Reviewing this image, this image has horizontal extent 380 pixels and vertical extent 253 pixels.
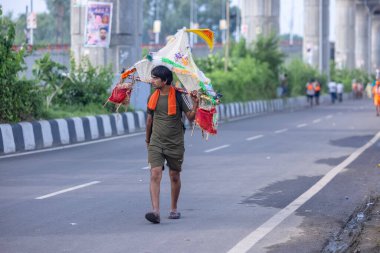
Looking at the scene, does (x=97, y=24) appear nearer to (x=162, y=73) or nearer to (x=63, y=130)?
(x=63, y=130)

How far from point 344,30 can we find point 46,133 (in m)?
78.1

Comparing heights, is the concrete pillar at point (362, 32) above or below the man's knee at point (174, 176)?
above

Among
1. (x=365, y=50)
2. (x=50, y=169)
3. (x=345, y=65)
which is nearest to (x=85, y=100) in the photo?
(x=50, y=169)

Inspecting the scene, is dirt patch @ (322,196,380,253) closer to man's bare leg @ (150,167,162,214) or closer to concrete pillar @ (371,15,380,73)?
man's bare leg @ (150,167,162,214)

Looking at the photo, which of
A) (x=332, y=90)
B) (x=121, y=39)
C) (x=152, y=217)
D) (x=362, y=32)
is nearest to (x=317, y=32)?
(x=332, y=90)

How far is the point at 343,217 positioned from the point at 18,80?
535 inches

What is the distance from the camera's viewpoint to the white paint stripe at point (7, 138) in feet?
69.6

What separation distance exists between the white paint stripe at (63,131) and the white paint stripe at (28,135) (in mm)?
1617

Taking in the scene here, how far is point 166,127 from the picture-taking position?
37.3 feet

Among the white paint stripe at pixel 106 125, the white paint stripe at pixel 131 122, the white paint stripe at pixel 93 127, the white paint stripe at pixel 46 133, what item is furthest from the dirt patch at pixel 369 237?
the white paint stripe at pixel 131 122

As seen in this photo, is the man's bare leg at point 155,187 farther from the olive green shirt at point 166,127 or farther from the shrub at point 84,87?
the shrub at point 84,87

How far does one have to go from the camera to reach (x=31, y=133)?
890 inches

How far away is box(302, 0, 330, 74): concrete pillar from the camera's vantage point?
77.4 meters

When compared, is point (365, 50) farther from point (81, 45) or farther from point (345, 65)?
point (81, 45)
